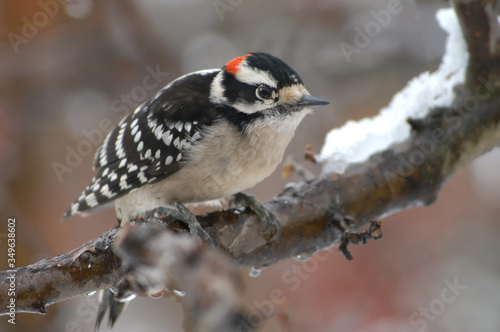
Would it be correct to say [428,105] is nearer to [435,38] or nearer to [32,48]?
[435,38]

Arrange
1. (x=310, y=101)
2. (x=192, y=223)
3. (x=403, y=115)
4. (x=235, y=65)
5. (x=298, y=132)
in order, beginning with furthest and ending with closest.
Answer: (x=298, y=132)
(x=403, y=115)
(x=235, y=65)
(x=310, y=101)
(x=192, y=223)

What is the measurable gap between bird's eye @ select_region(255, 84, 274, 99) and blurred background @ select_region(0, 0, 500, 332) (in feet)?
6.21

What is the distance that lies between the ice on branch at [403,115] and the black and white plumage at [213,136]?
1.69 ft

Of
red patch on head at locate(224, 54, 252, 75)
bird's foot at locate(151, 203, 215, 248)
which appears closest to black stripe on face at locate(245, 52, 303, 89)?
red patch on head at locate(224, 54, 252, 75)

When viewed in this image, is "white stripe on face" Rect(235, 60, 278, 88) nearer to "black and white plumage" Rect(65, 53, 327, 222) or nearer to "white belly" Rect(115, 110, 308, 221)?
"black and white plumage" Rect(65, 53, 327, 222)

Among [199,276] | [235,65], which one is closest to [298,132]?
[235,65]

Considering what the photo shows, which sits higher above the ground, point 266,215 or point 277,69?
point 277,69

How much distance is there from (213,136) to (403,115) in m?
1.44

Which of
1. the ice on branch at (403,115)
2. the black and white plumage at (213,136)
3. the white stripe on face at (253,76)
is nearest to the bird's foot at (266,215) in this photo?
the black and white plumage at (213,136)

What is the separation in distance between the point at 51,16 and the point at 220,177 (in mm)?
3047

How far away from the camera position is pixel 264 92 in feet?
8.96

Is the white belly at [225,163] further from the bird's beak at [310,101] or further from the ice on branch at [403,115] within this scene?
the ice on branch at [403,115]

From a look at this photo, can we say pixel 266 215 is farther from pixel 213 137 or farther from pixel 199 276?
pixel 199 276

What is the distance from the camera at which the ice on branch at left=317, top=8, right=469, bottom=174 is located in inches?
127
